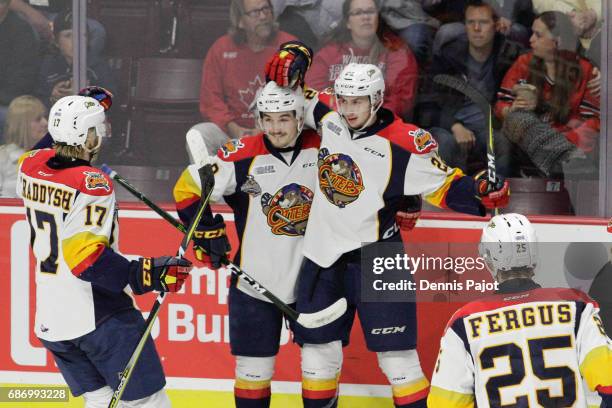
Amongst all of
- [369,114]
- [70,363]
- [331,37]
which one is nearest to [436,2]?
[331,37]

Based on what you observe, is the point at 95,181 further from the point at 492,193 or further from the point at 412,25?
the point at 412,25

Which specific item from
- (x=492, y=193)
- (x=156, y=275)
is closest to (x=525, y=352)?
(x=492, y=193)

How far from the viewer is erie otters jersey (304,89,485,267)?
4.33 meters

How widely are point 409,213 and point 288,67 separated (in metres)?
0.68

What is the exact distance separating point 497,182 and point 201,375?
1490 mm

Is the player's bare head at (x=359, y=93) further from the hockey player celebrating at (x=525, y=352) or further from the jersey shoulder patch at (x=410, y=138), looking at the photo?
the hockey player celebrating at (x=525, y=352)

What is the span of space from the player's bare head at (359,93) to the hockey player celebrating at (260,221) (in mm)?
158

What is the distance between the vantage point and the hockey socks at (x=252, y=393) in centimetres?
450

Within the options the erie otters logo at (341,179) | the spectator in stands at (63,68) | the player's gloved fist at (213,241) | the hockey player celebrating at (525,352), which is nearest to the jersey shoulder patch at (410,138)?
the erie otters logo at (341,179)

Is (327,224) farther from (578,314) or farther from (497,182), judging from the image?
(578,314)

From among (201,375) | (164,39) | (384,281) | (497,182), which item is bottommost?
(201,375)

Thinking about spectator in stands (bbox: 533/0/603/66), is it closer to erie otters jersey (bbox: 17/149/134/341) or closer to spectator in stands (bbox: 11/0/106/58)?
spectator in stands (bbox: 11/0/106/58)

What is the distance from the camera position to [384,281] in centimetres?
438

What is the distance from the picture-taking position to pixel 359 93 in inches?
168
